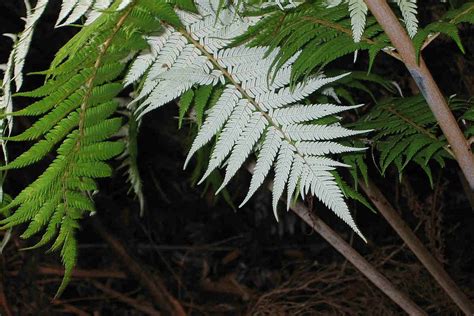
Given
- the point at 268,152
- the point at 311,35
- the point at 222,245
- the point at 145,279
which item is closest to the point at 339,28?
the point at 311,35

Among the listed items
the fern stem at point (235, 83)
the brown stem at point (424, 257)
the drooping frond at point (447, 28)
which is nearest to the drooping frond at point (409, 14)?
the drooping frond at point (447, 28)

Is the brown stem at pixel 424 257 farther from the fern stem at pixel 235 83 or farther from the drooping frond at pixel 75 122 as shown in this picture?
the drooping frond at pixel 75 122

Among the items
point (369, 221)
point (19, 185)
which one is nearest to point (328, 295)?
point (369, 221)

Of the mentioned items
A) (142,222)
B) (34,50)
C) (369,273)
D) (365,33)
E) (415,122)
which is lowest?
(142,222)

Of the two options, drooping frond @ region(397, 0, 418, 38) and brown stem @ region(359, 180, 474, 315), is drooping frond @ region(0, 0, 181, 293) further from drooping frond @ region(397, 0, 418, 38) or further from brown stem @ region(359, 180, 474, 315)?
brown stem @ region(359, 180, 474, 315)

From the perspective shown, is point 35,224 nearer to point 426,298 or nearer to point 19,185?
point 426,298
